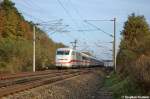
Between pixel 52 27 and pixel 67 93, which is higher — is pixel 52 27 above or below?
above

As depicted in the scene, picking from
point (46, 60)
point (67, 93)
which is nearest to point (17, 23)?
point (46, 60)

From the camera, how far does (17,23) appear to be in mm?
92938

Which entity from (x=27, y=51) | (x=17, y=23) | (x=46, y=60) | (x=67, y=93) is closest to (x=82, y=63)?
(x=46, y=60)

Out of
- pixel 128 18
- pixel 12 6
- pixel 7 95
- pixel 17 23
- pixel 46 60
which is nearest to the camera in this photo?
pixel 7 95

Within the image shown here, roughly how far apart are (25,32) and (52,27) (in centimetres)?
4665

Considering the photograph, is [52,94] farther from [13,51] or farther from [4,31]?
[4,31]

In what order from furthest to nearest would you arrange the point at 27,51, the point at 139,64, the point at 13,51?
the point at 27,51 < the point at 13,51 < the point at 139,64

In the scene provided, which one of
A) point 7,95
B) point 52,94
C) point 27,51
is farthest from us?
point 27,51

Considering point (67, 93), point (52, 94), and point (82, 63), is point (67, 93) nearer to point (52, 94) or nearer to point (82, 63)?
point (52, 94)

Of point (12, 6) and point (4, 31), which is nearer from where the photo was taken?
point (4, 31)

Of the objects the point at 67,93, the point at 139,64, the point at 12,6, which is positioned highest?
the point at 12,6

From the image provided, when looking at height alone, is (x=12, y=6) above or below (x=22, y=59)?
above

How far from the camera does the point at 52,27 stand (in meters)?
55.8

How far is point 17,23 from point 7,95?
75.4 metres
